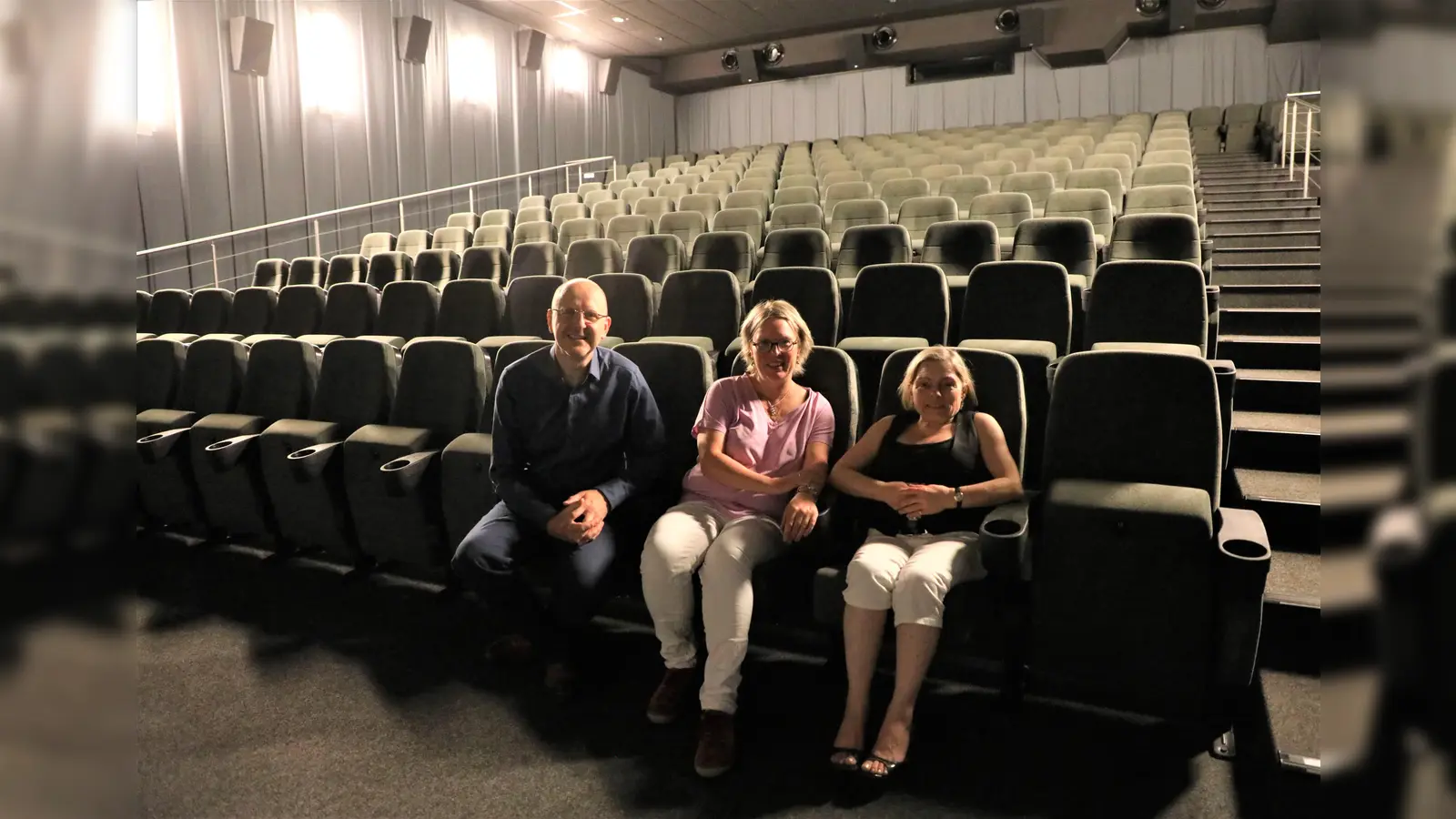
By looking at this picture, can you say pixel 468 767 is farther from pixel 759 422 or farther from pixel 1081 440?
pixel 1081 440

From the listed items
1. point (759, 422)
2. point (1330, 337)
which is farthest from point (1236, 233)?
point (1330, 337)

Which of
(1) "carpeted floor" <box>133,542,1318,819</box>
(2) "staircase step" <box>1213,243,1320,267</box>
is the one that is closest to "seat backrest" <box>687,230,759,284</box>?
(1) "carpeted floor" <box>133,542,1318,819</box>

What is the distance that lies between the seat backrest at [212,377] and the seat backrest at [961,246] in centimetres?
185

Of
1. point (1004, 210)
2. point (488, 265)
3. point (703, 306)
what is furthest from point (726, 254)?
point (1004, 210)

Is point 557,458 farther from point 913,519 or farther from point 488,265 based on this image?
point 488,265

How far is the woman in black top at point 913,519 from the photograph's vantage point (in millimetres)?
1177

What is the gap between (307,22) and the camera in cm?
528

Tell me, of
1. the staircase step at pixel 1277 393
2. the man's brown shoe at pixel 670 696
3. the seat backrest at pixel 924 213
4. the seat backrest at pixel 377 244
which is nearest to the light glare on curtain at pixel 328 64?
the seat backrest at pixel 377 244

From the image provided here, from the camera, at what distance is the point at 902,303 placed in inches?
76.9

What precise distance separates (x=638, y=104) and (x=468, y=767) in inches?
336

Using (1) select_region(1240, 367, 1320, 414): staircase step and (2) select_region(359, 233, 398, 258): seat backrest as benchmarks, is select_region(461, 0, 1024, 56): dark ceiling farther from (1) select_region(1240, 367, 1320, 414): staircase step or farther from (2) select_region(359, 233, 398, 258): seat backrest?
(1) select_region(1240, 367, 1320, 414): staircase step

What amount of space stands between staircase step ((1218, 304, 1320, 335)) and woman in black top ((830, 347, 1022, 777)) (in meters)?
1.26

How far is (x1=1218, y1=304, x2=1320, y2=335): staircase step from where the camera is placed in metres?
2.20

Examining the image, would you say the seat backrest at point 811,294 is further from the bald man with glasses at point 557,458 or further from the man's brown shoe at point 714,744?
the man's brown shoe at point 714,744
